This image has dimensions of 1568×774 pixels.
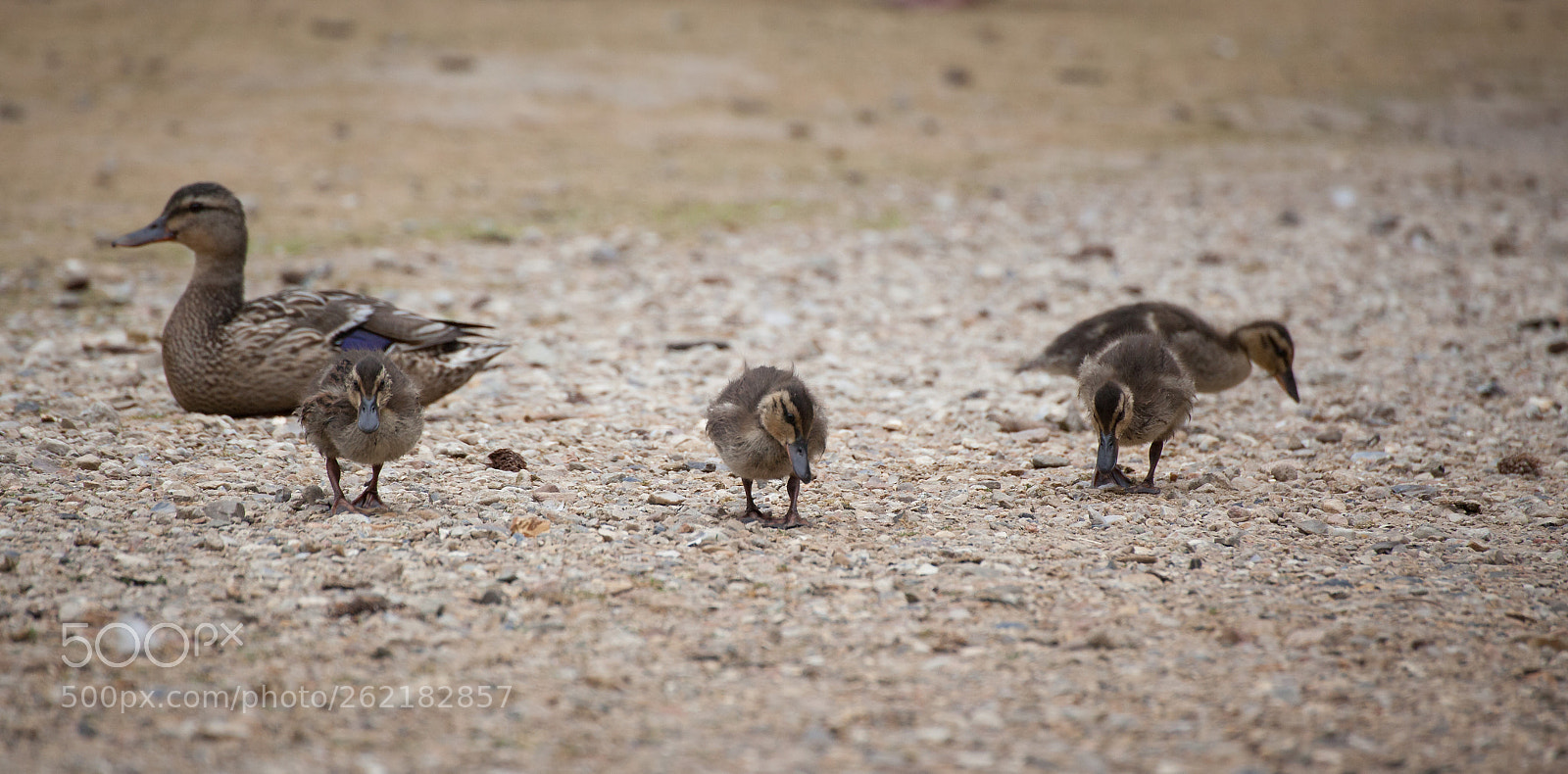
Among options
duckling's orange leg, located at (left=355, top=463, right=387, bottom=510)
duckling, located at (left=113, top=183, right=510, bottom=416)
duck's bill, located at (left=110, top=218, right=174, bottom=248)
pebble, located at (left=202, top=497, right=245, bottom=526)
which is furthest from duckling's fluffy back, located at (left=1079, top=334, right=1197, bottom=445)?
duck's bill, located at (left=110, top=218, right=174, bottom=248)

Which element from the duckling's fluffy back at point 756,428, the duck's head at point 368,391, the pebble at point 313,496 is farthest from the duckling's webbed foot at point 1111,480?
the pebble at point 313,496

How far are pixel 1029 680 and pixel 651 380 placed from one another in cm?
439

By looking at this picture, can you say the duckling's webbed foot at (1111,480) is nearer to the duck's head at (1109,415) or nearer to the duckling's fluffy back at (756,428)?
the duck's head at (1109,415)

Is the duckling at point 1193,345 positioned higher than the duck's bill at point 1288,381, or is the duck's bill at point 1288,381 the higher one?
the duckling at point 1193,345

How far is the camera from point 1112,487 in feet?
19.8

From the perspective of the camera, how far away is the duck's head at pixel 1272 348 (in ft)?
24.0

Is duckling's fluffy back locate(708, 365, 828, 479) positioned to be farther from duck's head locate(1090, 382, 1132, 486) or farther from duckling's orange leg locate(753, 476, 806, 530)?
duck's head locate(1090, 382, 1132, 486)

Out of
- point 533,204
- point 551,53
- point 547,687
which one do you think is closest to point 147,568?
point 547,687

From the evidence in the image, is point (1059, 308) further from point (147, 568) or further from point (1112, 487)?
point (147, 568)

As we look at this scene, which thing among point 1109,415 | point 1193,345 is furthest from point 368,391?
point 1193,345

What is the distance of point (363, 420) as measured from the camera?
5078 mm

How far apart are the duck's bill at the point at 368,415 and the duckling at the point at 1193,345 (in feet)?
13.0

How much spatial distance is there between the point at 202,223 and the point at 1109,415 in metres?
5.26

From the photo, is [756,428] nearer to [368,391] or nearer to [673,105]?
[368,391]
